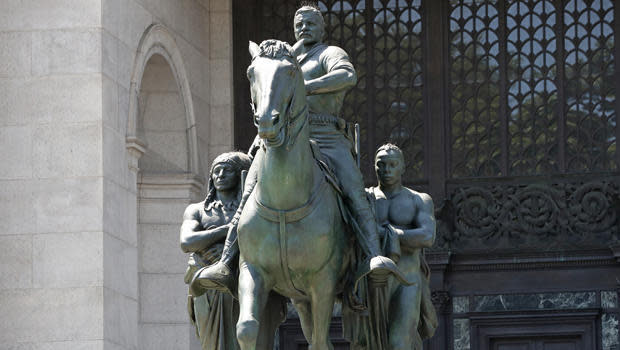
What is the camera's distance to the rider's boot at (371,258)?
1109 centimetres

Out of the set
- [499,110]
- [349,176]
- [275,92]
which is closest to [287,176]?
[275,92]

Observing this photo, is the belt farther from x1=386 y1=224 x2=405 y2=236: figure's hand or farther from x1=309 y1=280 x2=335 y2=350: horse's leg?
x1=309 y1=280 x2=335 y2=350: horse's leg

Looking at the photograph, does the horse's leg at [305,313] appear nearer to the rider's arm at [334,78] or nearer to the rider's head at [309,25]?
the rider's arm at [334,78]

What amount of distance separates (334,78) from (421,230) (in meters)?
1.42

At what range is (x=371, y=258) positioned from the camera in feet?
36.6

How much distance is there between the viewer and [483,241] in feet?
68.3

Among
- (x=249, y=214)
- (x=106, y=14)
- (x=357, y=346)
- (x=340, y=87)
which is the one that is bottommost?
(x=357, y=346)

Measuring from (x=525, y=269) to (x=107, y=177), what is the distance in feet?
19.4

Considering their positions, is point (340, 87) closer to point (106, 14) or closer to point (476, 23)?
point (106, 14)

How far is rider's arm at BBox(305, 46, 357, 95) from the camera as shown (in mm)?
11406

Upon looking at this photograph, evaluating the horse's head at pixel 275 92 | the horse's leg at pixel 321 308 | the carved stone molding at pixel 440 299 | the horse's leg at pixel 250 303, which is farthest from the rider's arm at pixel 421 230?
the carved stone molding at pixel 440 299

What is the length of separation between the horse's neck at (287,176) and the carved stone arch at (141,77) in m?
7.61

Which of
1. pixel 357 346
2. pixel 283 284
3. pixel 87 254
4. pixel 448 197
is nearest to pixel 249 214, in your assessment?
pixel 283 284

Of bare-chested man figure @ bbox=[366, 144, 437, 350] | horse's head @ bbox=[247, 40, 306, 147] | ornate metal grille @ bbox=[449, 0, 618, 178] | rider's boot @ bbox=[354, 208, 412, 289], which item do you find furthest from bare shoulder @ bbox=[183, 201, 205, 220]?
ornate metal grille @ bbox=[449, 0, 618, 178]
